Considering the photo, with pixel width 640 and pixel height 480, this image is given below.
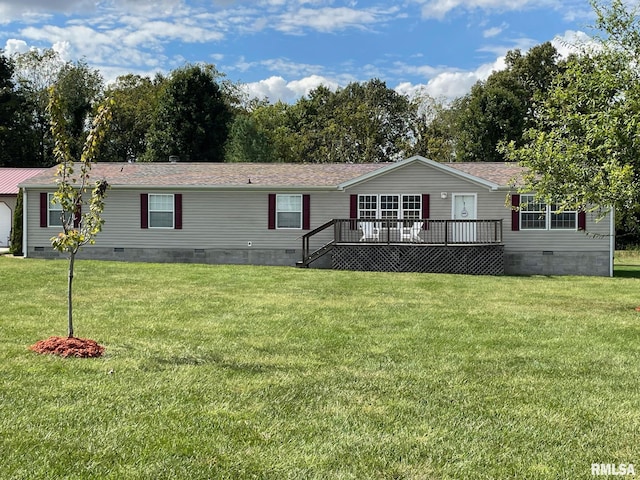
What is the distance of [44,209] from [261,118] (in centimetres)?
2480

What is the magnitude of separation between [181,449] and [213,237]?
1545 centimetres

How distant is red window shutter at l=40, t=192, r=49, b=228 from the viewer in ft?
61.9

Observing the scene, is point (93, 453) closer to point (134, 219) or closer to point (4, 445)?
point (4, 445)

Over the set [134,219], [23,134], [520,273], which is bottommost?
[520,273]

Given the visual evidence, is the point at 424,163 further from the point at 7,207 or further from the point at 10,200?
the point at 7,207

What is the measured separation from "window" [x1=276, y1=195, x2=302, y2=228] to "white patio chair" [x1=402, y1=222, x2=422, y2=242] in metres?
3.42

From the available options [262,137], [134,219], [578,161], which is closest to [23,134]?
[262,137]

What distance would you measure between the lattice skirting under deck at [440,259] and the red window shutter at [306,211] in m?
2.58

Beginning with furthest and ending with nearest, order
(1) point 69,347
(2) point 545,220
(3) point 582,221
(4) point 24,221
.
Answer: (4) point 24,221
(2) point 545,220
(3) point 582,221
(1) point 69,347

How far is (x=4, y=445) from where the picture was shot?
3.71 m

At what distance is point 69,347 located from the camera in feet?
19.9

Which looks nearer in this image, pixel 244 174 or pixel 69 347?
pixel 69 347

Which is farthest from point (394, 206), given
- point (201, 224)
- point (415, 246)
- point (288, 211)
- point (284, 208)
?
point (201, 224)

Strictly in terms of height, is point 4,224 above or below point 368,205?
below
